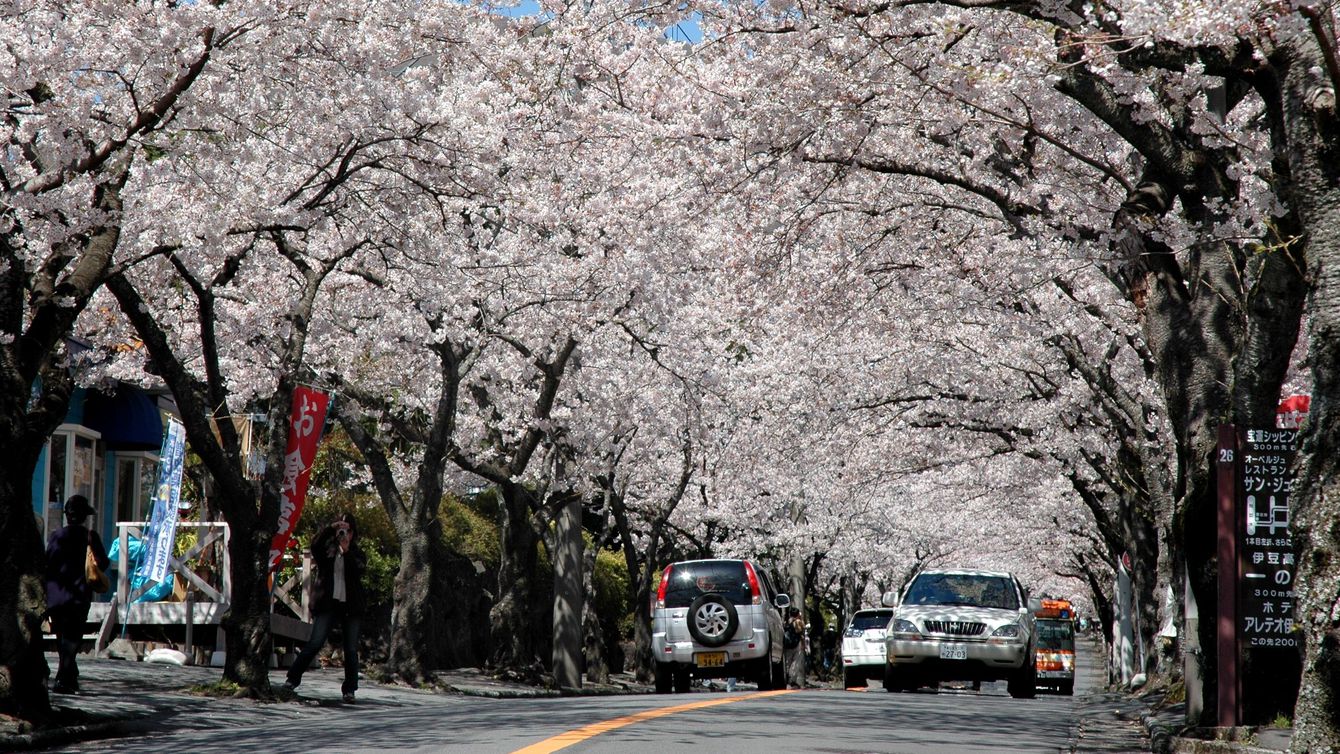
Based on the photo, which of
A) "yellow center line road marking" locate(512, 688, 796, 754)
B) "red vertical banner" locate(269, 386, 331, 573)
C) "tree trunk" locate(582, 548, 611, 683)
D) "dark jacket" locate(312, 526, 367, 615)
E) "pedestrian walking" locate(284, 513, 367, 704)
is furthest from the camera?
"tree trunk" locate(582, 548, 611, 683)

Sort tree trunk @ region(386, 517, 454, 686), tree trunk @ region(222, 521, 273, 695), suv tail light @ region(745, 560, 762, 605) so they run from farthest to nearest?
suv tail light @ region(745, 560, 762, 605)
tree trunk @ region(386, 517, 454, 686)
tree trunk @ region(222, 521, 273, 695)

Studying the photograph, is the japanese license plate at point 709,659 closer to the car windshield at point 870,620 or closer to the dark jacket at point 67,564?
the car windshield at point 870,620

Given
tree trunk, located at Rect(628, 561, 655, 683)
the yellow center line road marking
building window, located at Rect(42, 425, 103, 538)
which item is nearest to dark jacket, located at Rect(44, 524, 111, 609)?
the yellow center line road marking

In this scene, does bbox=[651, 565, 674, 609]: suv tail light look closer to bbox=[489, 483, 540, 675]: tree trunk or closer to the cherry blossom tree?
bbox=[489, 483, 540, 675]: tree trunk

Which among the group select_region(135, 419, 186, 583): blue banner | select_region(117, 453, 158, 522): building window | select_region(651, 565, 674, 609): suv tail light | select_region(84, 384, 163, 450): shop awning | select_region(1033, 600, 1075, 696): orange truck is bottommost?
select_region(1033, 600, 1075, 696): orange truck

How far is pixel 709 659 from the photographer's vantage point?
2216 centimetres

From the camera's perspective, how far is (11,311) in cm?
1170

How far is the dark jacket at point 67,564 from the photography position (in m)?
14.1

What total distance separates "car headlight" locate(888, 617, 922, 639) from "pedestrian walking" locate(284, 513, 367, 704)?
805 centimetres

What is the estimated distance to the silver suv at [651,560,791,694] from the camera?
22000mm

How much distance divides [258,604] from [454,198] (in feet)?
16.3

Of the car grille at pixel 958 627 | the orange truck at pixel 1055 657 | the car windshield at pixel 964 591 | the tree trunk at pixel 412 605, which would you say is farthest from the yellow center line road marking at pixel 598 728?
the orange truck at pixel 1055 657

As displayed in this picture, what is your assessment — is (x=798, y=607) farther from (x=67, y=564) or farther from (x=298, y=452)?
(x=67, y=564)

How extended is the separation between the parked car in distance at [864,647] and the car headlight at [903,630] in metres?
9.59
